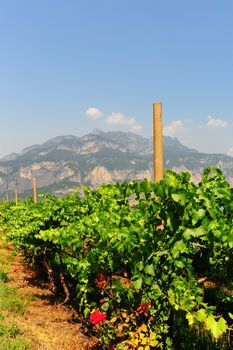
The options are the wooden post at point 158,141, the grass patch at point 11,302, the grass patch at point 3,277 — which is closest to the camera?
the wooden post at point 158,141

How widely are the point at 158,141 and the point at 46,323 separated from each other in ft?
→ 13.0

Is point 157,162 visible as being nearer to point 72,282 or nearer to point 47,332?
point 47,332

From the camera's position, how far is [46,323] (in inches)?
260

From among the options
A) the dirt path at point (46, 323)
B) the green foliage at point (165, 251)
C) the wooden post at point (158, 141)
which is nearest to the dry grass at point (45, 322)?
the dirt path at point (46, 323)

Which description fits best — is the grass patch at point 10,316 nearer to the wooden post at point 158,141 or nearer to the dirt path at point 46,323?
the dirt path at point 46,323

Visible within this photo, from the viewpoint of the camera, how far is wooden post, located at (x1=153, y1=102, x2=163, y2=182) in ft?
20.9

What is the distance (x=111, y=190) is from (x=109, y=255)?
1.65 metres

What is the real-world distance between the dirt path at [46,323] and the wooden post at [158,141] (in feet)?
10.0

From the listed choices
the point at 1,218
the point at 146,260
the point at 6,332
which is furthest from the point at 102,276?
the point at 1,218

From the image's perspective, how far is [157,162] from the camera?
6.38 metres

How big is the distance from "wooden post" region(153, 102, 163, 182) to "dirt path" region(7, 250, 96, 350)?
3.05m

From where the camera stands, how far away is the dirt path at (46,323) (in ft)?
18.5

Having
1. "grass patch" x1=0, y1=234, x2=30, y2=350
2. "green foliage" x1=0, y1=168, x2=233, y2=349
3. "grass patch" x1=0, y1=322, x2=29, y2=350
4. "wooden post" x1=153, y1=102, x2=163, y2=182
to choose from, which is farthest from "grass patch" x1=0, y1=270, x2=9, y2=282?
"wooden post" x1=153, y1=102, x2=163, y2=182

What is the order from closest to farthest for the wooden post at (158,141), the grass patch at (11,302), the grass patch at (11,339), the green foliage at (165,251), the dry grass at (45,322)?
the green foliage at (165,251), the grass patch at (11,339), the dry grass at (45,322), the wooden post at (158,141), the grass patch at (11,302)
